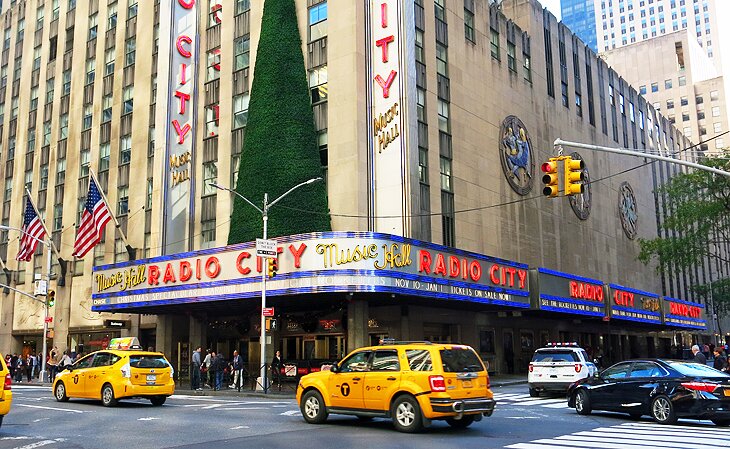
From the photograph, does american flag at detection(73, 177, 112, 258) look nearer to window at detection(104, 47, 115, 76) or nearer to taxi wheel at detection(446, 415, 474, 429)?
window at detection(104, 47, 115, 76)

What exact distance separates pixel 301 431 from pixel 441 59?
3167cm

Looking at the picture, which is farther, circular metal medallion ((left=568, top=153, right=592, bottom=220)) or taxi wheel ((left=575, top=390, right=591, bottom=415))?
circular metal medallion ((left=568, top=153, right=592, bottom=220))

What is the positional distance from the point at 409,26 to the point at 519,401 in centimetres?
2250

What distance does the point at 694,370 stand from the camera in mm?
17547

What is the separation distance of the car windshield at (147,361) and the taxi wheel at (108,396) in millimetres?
1029

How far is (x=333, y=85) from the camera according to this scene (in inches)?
1545

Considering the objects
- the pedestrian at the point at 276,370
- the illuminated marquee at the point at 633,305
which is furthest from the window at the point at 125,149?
the illuminated marquee at the point at 633,305

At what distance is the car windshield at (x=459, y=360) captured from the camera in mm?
15367

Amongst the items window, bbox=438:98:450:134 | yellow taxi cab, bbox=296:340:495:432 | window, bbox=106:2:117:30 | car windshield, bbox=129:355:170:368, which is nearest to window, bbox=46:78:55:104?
window, bbox=106:2:117:30

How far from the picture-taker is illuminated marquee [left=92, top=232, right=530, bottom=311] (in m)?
32.2

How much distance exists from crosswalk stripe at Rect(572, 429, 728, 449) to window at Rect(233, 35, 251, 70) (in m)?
34.5

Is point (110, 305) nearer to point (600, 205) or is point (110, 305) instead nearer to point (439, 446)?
point (439, 446)

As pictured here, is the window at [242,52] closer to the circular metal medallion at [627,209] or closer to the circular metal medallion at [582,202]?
the circular metal medallion at [582,202]

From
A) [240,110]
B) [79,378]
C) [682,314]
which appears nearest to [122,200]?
[240,110]
